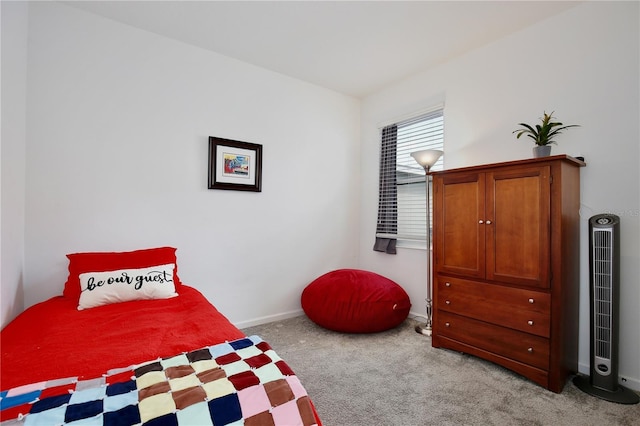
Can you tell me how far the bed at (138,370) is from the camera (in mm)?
901

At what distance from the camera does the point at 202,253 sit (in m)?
2.89

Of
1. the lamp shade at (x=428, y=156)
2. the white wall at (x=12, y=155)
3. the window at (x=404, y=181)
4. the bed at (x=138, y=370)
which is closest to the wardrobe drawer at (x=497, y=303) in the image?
the window at (x=404, y=181)

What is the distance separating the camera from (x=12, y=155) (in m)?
1.89

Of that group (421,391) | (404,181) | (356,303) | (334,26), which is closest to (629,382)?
(421,391)

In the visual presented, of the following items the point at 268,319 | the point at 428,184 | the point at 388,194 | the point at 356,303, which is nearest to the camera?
the point at 356,303

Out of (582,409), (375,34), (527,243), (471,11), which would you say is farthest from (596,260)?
(375,34)

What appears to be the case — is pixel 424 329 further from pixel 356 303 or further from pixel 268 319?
pixel 268 319

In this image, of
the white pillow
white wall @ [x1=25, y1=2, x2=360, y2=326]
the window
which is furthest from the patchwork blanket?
the window

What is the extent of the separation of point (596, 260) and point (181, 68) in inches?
138

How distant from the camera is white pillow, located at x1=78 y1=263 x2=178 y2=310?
6.52ft

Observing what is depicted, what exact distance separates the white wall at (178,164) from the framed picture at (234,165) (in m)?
0.08

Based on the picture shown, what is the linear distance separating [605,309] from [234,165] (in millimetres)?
3057

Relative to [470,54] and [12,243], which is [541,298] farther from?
[12,243]

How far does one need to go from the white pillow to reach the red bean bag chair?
137 cm
